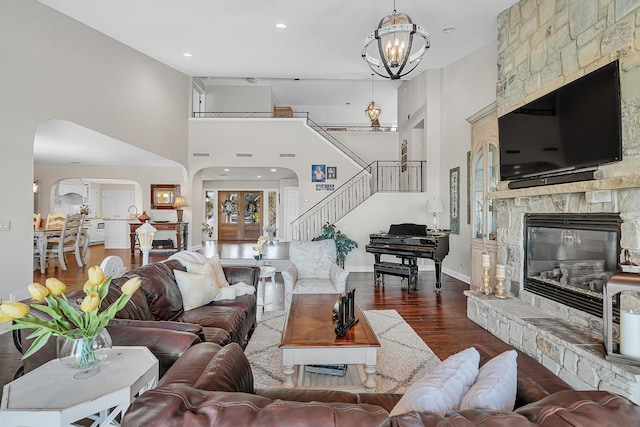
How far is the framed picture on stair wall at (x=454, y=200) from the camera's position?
669 centimetres

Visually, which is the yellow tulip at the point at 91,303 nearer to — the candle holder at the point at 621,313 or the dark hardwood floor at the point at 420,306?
the dark hardwood floor at the point at 420,306

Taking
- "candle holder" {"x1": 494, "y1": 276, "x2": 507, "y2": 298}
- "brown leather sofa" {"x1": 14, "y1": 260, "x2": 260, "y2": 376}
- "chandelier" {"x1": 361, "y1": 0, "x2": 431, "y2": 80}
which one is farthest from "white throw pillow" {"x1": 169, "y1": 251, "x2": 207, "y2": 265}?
"candle holder" {"x1": 494, "y1": 276, "x2": 507, "y2": 298}

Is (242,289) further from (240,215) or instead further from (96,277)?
(240,215)

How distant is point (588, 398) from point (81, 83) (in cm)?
706

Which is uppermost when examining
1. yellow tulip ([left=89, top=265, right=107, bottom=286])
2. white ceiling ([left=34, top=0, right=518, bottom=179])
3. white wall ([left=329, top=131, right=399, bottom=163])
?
white ceiling ([left=34, top=0, right=518, bottom=179])

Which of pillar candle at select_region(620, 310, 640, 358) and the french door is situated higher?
the french door

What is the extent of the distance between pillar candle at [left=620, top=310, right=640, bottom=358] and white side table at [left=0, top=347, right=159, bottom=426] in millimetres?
2885

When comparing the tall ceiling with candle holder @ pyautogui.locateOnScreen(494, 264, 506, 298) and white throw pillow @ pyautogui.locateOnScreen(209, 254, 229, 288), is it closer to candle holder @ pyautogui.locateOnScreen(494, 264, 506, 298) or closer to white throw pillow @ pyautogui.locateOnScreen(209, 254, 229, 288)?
candle holder @ pyautogui.locateOnScreen(494, 264, 506, 298)

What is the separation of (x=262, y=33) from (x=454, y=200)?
4.82 metres

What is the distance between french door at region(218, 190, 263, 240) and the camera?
1417 cm

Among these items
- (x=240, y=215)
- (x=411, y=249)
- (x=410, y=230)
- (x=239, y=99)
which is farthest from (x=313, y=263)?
(x=240, y=215)

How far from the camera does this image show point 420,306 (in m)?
4.74

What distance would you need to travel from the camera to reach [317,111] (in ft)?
42.4

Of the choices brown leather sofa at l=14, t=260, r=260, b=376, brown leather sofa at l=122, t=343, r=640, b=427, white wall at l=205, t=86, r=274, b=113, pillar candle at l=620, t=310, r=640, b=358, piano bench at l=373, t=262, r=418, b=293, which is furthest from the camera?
white wall at l=205, t=86, r=274, b=113
